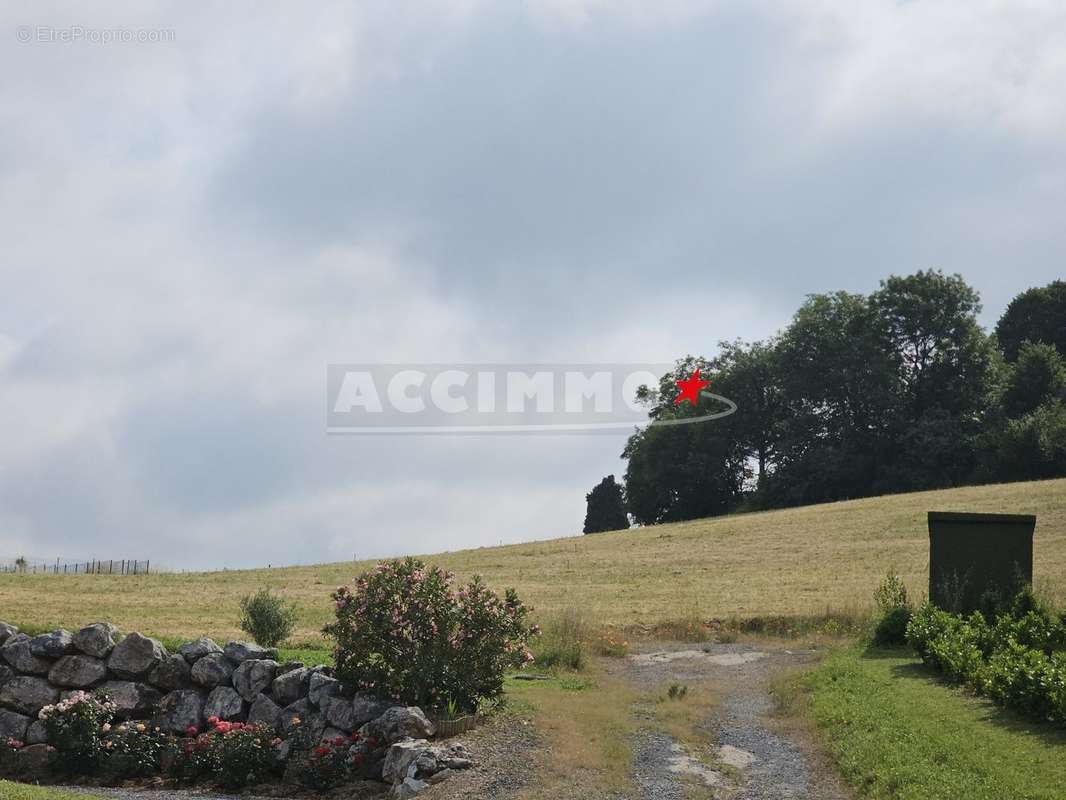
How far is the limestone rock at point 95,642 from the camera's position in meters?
18.1

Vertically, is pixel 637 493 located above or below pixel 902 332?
below

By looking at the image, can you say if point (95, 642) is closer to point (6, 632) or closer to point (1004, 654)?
point (6, 632)

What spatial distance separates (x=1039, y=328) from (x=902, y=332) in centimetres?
1641

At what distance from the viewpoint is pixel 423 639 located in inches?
663

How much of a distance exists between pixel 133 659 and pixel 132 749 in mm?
1539

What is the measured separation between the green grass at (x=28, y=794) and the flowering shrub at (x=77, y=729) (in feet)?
10.6

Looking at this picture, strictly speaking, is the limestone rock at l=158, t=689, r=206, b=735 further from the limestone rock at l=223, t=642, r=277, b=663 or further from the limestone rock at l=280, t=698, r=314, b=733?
the limestone rock at l=280, t=698, r=314, b=733

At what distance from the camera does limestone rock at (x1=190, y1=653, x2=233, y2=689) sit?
17781 millimetres

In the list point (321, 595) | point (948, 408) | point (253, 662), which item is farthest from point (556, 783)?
point (948, 408)

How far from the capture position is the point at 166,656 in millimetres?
18141

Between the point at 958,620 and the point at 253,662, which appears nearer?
the point at 253,662

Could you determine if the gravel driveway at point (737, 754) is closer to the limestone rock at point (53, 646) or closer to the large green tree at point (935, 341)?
the limestone rock at point (53, 646)

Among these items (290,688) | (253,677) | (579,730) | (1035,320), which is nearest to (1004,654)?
(579,730)

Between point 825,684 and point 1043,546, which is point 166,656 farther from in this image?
point 1043,546
